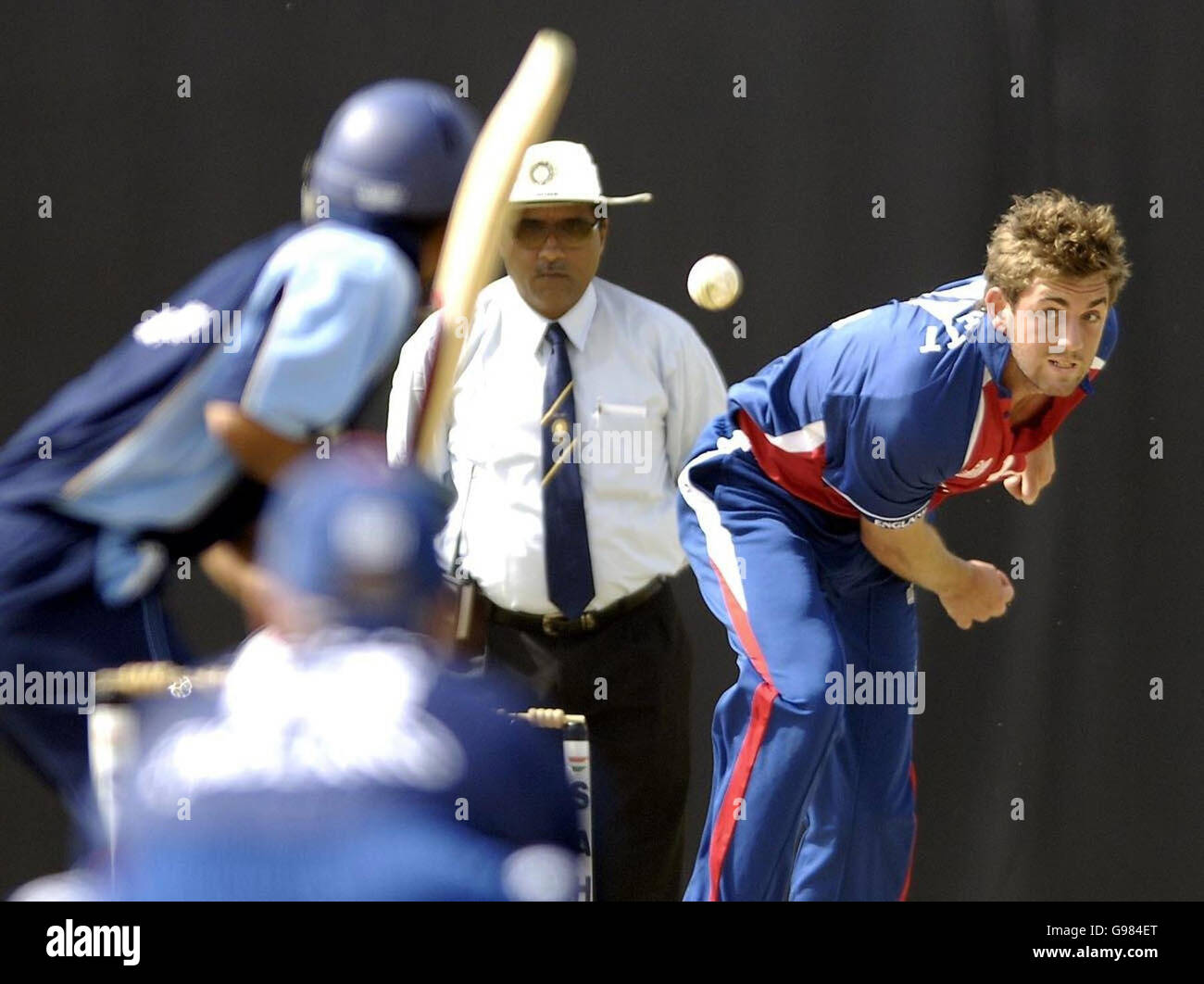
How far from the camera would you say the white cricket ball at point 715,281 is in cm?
409

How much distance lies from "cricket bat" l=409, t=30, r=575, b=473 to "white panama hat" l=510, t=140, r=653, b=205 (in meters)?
0.30

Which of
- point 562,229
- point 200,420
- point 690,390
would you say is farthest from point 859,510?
point 200,420

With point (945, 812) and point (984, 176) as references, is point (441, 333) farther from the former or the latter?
point (945, 812)

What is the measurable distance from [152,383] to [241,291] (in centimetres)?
21

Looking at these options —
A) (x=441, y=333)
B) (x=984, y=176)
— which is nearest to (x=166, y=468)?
(x=441, y=333)

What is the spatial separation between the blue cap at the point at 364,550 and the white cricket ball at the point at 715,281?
2022mm

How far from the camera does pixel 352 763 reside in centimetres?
205

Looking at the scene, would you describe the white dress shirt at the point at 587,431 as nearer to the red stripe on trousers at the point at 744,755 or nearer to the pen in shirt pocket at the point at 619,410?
the pen in shirt pocket at the point at 619,410

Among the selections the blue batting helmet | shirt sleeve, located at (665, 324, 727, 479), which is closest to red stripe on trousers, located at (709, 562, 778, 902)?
shirt sleeve, located at (665, 324, 727, 479)

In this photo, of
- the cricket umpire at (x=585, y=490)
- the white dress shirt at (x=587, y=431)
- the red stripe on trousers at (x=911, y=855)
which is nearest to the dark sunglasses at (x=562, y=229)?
the cricket umpire at (x=585, y=490)

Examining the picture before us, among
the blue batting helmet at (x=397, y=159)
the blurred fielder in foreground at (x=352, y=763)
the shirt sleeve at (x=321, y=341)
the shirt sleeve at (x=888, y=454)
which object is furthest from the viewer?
the shirt sleeve at (x=888, y=454)

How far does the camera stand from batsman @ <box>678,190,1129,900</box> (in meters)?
3.59

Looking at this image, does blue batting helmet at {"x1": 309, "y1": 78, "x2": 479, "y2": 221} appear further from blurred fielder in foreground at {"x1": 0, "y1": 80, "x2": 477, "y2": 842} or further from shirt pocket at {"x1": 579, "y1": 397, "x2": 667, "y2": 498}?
shirt pocket at {"x1": 579, "y1": 397, "x2": 667, "y2": 498}

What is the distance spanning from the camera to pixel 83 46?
4.01 m
